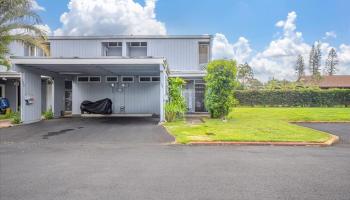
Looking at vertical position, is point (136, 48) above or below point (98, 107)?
above

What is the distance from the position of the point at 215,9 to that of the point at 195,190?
1816 centimetres

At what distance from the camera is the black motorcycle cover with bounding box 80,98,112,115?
21922 mm

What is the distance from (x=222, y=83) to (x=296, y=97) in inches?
718

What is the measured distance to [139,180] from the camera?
217 inches

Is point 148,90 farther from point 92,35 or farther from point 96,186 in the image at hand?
point 96,186

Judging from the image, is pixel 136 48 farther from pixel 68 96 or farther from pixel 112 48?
pixel 68 96

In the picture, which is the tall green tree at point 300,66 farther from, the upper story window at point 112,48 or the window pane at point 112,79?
the window pane at point 112,79

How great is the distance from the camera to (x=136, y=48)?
999 inches

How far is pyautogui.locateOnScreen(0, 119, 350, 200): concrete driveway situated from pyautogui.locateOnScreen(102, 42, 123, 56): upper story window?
1656 cm

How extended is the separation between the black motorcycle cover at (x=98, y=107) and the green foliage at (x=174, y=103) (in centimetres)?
612

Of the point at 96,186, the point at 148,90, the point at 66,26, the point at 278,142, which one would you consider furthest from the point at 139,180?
→ the point at 66,26

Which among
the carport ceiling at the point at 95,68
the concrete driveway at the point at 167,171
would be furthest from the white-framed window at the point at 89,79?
the concrete driveway at the point at 167,171

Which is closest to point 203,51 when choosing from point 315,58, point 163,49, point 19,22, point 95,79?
point 163,49

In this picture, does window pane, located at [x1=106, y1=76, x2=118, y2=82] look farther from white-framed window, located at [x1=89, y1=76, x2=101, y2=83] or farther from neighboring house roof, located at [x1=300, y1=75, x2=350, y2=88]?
neighboring house roof, located at [x1=300, y1=75, x2=350, y2=88]
